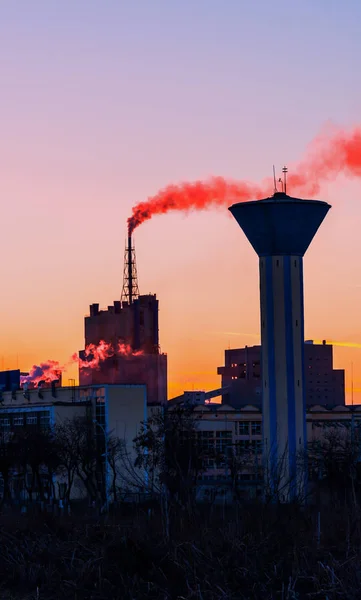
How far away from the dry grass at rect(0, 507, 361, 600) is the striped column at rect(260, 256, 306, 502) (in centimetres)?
5831

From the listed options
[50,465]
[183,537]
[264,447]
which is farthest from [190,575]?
[264,447]

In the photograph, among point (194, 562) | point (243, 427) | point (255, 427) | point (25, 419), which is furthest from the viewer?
point (243, 427)

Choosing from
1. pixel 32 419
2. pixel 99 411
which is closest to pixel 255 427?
pixel 99 411

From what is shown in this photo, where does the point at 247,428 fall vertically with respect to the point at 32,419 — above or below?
below

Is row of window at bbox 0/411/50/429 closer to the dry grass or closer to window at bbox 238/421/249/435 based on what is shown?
window at bbox 238/421/249/435

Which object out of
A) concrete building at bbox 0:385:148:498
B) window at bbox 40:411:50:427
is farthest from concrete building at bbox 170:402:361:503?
window at bbox 40:411:50:427

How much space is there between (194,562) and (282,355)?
228 feet

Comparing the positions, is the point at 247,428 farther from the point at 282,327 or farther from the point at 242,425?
the point at 282,327

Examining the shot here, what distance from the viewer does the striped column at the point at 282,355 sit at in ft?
381

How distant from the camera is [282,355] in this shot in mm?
116625

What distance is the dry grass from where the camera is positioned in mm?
44625

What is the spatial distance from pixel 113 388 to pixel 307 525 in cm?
7713

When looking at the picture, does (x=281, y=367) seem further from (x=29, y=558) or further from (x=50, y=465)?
(x=29, y=558)

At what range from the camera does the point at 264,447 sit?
11725 centimetres
